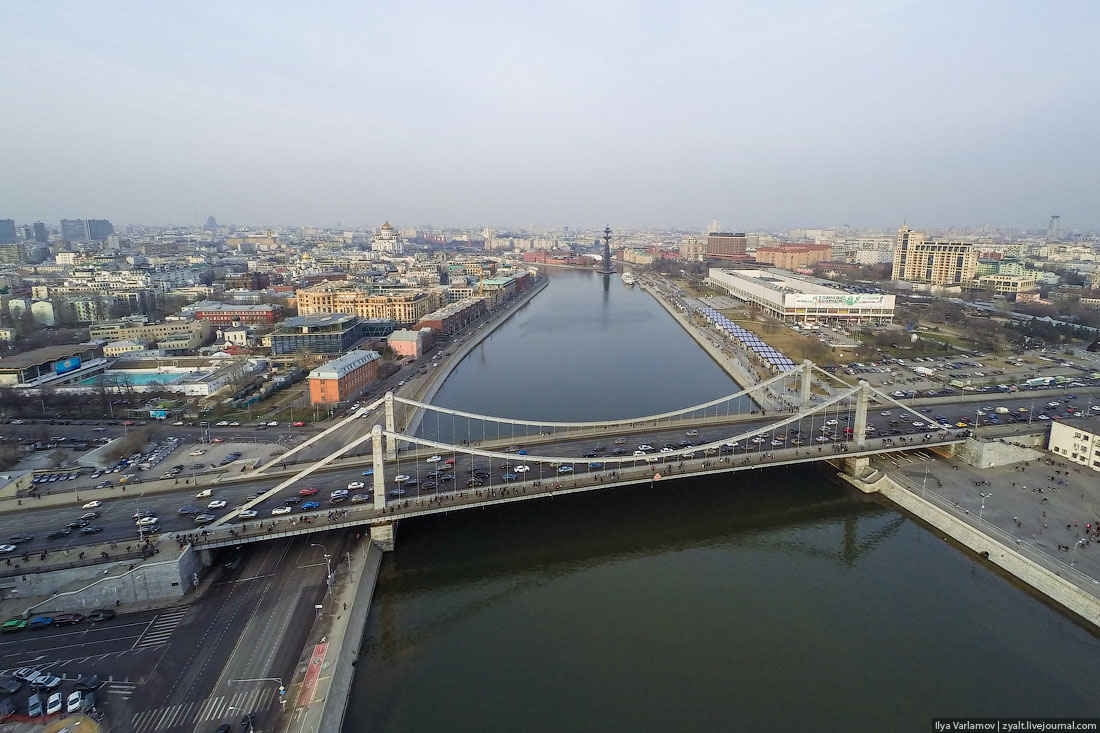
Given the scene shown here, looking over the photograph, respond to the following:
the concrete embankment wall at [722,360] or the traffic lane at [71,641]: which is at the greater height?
the concrete embankment wall at [722,360]

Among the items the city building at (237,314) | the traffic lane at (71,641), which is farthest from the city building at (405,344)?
the traffic lane at (71,641)

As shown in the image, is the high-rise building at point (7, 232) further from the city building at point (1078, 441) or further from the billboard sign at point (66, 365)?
the city building at point (1078, 441)

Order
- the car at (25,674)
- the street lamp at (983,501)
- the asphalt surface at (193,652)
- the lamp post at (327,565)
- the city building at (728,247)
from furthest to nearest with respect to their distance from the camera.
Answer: the city building at (728,247) < the street lamp at (983,501) < the lamp post at (327,565) < the car at (25,674) < the asphalt surface at (193,652)

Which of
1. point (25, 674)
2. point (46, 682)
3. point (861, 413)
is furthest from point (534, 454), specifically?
point (25, 674)

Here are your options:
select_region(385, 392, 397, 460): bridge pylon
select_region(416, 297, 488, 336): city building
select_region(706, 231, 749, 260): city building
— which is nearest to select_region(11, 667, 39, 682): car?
select_region(385, 392, 397, 460): bridge pylon

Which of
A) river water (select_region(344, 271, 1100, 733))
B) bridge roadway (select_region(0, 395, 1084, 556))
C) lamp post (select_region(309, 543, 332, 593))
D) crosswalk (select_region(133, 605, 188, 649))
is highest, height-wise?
bridge roadway (select_region(0, 395, 1084, 556))

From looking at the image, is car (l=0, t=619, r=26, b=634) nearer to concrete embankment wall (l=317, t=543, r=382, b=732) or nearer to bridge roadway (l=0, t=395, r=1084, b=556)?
bridge roadway (l=0, t=395, r=1084, b=556)

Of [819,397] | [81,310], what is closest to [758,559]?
[819,397]

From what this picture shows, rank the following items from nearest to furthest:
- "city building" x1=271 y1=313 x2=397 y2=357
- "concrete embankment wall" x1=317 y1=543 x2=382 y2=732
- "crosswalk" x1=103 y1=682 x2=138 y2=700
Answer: "concrete embankment wall" x1=317 y1=543 x2=382 y2=732
"crosswalk" x1=103 y1=682 x2=138 y2=700
"city building" x1=271 y1=313 x2=397 y2=357
